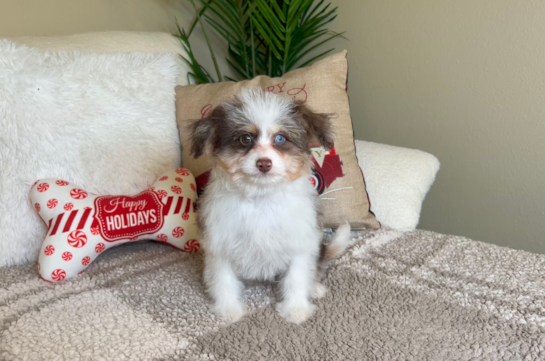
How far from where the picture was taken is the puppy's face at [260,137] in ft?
3.65

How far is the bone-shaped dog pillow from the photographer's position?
1.35 m

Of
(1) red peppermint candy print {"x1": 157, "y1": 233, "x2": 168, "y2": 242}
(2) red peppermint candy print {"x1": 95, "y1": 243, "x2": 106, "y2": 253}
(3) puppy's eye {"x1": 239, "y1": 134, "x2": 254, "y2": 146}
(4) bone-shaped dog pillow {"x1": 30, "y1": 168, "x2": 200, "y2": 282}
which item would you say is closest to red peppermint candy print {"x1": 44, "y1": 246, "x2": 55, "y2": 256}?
(4) bone-shaped dog pillow {"x1": 30, "y1": 168, "x2": 200, "y2": 282}

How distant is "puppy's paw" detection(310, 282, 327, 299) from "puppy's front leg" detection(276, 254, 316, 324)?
22 millimetres

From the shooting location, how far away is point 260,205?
1232 mm

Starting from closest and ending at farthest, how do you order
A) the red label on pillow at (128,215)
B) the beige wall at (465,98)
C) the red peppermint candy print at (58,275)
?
1. the red peppermint candy print at (58,275)
2. the red label on pillow at (128,215)
3. the beige wall at (465,98)

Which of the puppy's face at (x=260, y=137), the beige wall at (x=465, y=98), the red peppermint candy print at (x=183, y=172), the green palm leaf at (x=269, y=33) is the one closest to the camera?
the puppy's face at (x=260, y=137)

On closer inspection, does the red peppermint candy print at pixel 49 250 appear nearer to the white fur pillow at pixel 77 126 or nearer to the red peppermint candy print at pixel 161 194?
the white fur pillow at pixel 77 126

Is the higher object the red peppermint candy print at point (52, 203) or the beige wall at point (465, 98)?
the beige wall at point (465, 98)

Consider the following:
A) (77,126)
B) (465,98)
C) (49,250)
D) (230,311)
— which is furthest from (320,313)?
(465,98)

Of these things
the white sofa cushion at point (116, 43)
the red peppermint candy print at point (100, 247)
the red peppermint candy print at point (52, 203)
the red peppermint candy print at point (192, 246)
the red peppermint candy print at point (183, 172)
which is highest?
the white sofa cushion at point (116, 43)

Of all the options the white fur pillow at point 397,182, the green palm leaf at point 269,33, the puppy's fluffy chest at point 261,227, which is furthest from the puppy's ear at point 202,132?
the green palm leaf at point 269,33

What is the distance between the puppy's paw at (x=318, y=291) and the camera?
4.16 feet

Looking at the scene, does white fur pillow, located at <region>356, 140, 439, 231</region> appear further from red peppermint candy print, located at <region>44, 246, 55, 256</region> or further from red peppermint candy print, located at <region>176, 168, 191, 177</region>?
red peppermint candy print, located at <region>44, 246, 55, 256</region>

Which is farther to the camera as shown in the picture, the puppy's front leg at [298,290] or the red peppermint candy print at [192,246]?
the red peppermint candy print at [192,246]
